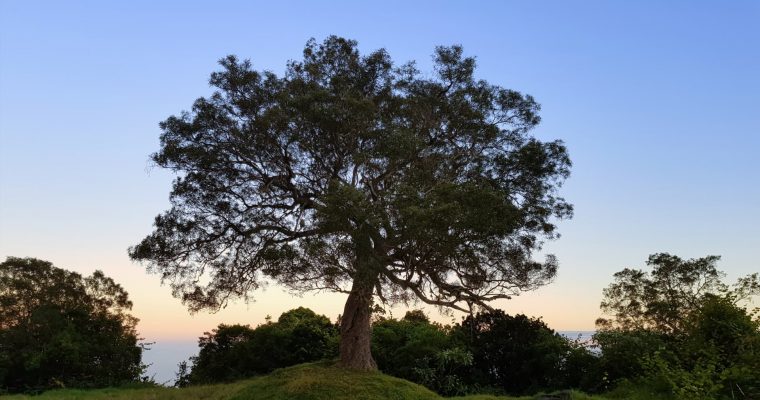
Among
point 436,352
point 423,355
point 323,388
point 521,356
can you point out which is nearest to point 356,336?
point 323,388

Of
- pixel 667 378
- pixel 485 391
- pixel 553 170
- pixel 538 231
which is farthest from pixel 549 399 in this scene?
pixel 553 170

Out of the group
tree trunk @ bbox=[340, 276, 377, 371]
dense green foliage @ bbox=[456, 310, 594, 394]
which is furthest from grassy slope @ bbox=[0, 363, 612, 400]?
dense green foliage @ bbox=[456, 310, 594, 394]

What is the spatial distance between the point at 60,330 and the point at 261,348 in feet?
26.5

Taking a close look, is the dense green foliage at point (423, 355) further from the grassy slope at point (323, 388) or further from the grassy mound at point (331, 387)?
the grassy mound at point (331, 387)

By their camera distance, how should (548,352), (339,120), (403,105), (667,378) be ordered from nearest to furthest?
(667,378) < (339,120) < (403,105) < (548,352)

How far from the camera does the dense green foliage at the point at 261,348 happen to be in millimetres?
22672

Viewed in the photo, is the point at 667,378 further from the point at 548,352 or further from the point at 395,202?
the point at 395,202

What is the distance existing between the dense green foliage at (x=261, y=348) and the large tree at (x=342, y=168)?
5.46m

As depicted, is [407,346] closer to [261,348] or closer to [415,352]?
A: [415,352]

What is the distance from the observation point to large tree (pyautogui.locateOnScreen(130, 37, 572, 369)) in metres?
15.9

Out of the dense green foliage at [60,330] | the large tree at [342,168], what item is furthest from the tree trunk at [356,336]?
the dense green foliage at [60,330]

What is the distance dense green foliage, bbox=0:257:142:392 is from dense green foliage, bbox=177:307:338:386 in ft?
9.62

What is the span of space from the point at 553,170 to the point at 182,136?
11766mm

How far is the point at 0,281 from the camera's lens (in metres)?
23.2
